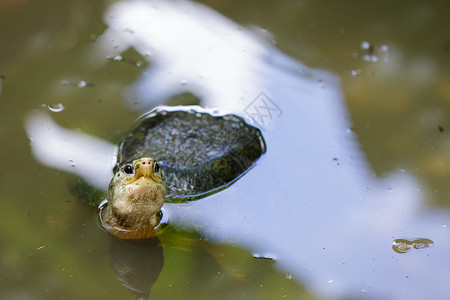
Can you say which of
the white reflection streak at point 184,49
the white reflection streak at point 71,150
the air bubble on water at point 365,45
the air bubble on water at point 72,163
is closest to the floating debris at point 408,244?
the white reflection streak at point 184,49

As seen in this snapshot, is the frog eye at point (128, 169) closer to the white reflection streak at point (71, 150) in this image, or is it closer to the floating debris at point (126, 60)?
the white reflection streak at point (71, 150)

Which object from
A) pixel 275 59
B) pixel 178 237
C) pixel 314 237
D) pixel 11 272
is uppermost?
pixel 275 59

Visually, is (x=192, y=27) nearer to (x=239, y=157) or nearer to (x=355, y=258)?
(x=239, y=157)

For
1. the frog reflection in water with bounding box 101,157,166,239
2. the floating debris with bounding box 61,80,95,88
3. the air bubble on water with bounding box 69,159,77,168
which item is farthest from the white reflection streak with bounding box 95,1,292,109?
the frog reflection in water with bounding box 101,157,166,239

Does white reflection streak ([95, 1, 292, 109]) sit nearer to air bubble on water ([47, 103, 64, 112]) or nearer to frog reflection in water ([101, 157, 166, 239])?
air bubble on water ([47, 103, 64, 112])

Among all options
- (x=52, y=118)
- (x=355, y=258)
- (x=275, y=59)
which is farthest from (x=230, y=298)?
(x=275, y=59)

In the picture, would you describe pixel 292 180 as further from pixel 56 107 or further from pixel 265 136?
pixel 56 107

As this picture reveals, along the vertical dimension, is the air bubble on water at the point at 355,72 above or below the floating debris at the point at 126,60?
above

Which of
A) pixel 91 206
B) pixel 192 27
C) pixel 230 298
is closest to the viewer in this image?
pixel 230 298
